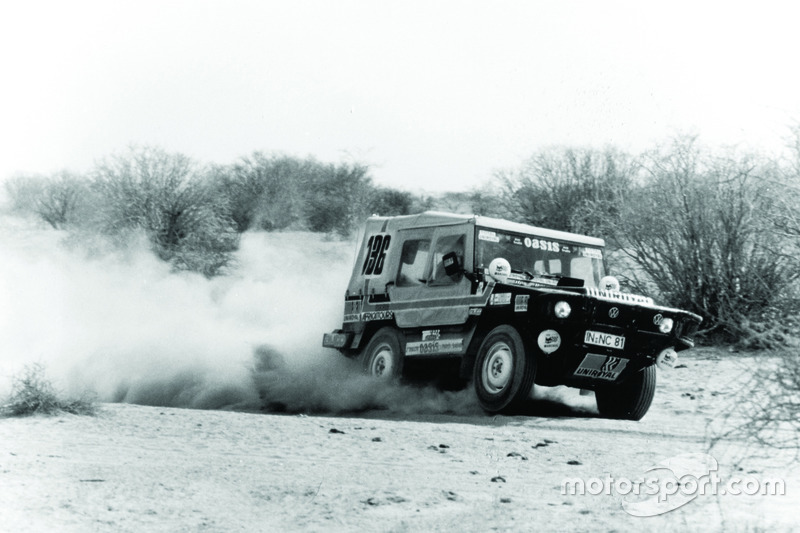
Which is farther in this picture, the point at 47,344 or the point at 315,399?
the point at 47,344

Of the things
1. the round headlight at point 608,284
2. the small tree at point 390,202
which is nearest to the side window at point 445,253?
the round headlight at point 608,284

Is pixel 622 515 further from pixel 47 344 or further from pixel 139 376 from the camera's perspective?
pixel 47 344

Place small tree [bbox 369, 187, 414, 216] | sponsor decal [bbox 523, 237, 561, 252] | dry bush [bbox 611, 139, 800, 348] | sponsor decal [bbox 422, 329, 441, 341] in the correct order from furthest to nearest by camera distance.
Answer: small tree [bbox 369, 187, 414, 216], dry bush [bbox 611, 139, 800, 348], sponsor decal [bbox 523, 237, 561, 252], sponsor decal [bbox 422, 329, 441, 341]

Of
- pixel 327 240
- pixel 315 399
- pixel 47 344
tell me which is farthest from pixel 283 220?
pixel 315 399

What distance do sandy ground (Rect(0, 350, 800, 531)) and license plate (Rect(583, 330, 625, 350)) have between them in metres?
0.80

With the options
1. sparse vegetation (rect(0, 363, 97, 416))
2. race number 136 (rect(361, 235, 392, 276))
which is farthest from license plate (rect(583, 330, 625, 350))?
sparse vegetation (rect(0, 363, 97, 416))

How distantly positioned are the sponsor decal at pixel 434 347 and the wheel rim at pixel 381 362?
0.40 metres

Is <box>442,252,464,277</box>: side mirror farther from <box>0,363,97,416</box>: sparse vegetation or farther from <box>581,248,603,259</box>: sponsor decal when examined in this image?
<box>0,363,97,416</box>: sparse vegetation

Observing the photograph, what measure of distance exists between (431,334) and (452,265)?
35.7 inches

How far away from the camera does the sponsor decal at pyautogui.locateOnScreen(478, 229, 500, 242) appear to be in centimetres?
1252

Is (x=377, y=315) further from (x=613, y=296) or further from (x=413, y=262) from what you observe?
(x=613, y=296)

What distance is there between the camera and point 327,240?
34.0 meters

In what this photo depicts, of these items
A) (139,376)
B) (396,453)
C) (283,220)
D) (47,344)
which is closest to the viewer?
(396,453)

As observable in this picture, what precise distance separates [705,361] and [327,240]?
18.8 meters
